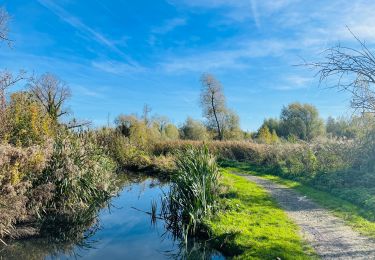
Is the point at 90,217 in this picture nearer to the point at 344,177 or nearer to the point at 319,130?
the point at 344,177

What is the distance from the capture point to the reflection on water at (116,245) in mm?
8930

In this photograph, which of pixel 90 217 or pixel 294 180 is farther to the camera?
pixel 294 180

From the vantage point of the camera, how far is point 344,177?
49.8 feet

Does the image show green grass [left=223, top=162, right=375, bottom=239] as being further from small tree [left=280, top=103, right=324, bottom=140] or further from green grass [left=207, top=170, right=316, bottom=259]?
small tree [left=280, top=103, right=324, bottom=140]

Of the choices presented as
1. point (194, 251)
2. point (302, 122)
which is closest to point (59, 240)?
point (194, 251)

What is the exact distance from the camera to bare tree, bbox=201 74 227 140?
4309 cm

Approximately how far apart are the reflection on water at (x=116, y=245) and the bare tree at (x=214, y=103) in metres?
31.7

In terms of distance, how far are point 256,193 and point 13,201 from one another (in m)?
8.75

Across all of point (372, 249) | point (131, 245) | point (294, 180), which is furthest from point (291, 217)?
point (294, 180)

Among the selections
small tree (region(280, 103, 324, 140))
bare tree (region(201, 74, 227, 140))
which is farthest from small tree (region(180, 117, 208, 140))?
small tree (region(280, 103, 324, 140))

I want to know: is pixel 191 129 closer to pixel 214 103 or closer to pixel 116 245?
pixel 214 103

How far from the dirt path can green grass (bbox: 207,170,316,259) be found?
28cm

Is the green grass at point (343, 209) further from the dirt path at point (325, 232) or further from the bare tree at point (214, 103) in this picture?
the bare tree at point (214, 103)

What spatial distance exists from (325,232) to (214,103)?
35.7 m
